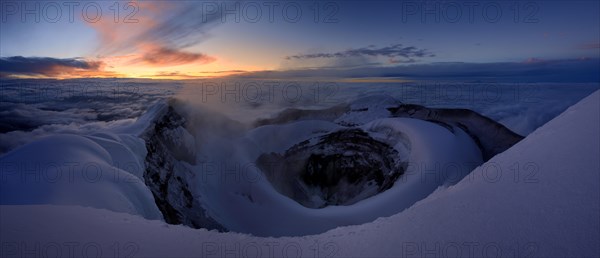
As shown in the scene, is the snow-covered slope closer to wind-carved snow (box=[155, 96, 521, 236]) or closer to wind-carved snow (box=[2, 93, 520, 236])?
wind-carved snow (box=[2, 93, 520, 236])

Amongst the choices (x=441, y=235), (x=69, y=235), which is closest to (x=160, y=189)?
(x=69, y=235)

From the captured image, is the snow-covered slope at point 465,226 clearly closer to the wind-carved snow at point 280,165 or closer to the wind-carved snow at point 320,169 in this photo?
the wind-carved snow at point 280,165

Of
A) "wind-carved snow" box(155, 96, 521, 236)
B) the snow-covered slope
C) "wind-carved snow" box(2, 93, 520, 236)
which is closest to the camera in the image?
the snow-covered slope

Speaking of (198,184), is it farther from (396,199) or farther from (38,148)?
(396,199)

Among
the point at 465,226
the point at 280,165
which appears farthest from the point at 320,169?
the point at 465,226

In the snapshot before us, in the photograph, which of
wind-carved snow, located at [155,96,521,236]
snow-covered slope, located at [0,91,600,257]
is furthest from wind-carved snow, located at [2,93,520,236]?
snow-covered slope, located at [0,91,600,257]

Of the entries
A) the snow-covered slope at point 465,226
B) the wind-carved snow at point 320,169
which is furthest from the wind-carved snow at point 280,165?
the snow-covered slope at point 465,226

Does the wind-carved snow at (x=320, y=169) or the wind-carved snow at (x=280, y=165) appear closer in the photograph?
the wind-carved snow at (x=280, y=165)

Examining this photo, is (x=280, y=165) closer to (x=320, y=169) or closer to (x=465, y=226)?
(x=320, y=169)
